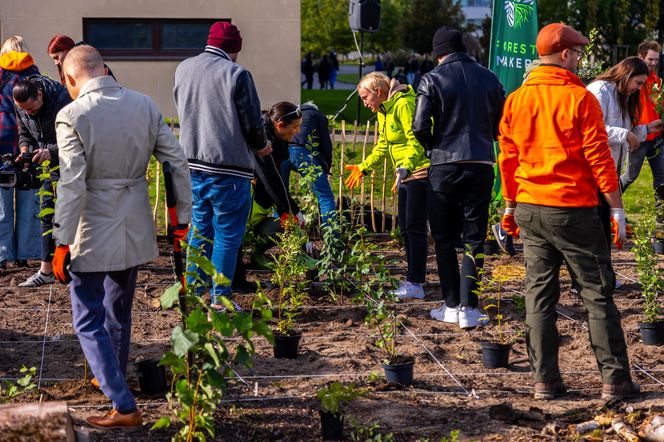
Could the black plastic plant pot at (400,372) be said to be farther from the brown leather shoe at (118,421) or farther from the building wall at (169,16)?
the building wall at (169,16)

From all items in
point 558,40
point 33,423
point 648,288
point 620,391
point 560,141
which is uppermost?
point 558,40

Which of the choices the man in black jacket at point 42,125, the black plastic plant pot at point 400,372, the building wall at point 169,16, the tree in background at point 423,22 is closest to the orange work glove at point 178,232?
the black plastic plant pot at point 400,372

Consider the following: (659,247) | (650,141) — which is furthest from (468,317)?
(650,141)

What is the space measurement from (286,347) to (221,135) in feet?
4.77

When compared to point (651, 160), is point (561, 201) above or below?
above

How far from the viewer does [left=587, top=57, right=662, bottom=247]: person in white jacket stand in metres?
6.96

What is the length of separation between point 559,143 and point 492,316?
7.55 ft

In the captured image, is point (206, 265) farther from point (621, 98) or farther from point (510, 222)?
point (621, 98)

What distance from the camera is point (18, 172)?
Result: 24.2 ft

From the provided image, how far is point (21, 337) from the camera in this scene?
20.9 ft

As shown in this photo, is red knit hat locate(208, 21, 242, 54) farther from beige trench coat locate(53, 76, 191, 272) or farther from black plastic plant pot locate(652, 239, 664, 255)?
black plastic plant pot locate(652, 239, 664, 255)

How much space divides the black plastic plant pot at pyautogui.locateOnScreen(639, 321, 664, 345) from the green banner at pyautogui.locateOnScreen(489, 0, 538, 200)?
3732 mm

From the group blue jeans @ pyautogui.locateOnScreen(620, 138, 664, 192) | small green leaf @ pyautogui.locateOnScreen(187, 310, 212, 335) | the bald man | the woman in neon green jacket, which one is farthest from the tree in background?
small green leaf @ pyautogui.locateOnScreen(187, 310, 212, 335)

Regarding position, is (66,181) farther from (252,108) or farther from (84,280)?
(252,108)
